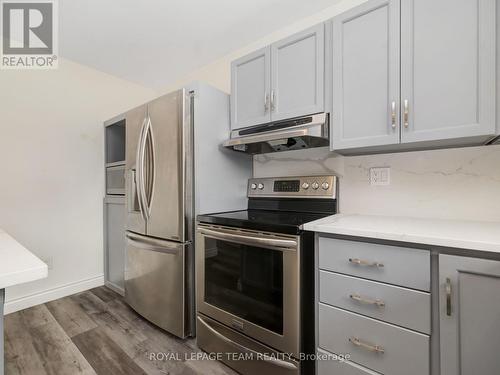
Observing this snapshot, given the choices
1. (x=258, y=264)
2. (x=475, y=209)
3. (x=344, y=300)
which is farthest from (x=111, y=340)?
(x=475, y=209)

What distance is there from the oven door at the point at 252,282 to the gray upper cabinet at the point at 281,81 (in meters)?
0.85

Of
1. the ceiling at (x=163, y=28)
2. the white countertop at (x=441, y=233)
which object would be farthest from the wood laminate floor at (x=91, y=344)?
the ceiling at (x=163, y=28)

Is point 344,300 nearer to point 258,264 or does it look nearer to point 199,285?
point 258,264

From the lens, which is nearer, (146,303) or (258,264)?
(258,264)

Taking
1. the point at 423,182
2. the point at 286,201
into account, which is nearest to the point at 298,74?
the point at 286,201

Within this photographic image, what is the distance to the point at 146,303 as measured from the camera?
1954mm

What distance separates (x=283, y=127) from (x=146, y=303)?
175 centimetres

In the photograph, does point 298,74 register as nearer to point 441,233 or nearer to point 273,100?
point 273,100

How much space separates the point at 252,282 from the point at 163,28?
2.16 m

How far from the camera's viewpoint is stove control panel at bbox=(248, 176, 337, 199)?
5.68 ft

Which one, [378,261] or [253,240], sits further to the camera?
[253,240]

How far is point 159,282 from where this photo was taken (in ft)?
6.04

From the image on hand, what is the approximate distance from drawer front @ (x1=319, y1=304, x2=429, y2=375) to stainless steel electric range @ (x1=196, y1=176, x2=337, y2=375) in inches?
4.2

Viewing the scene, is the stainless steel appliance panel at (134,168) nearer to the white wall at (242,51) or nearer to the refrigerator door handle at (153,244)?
the refrigerator door handle at (153,244)
